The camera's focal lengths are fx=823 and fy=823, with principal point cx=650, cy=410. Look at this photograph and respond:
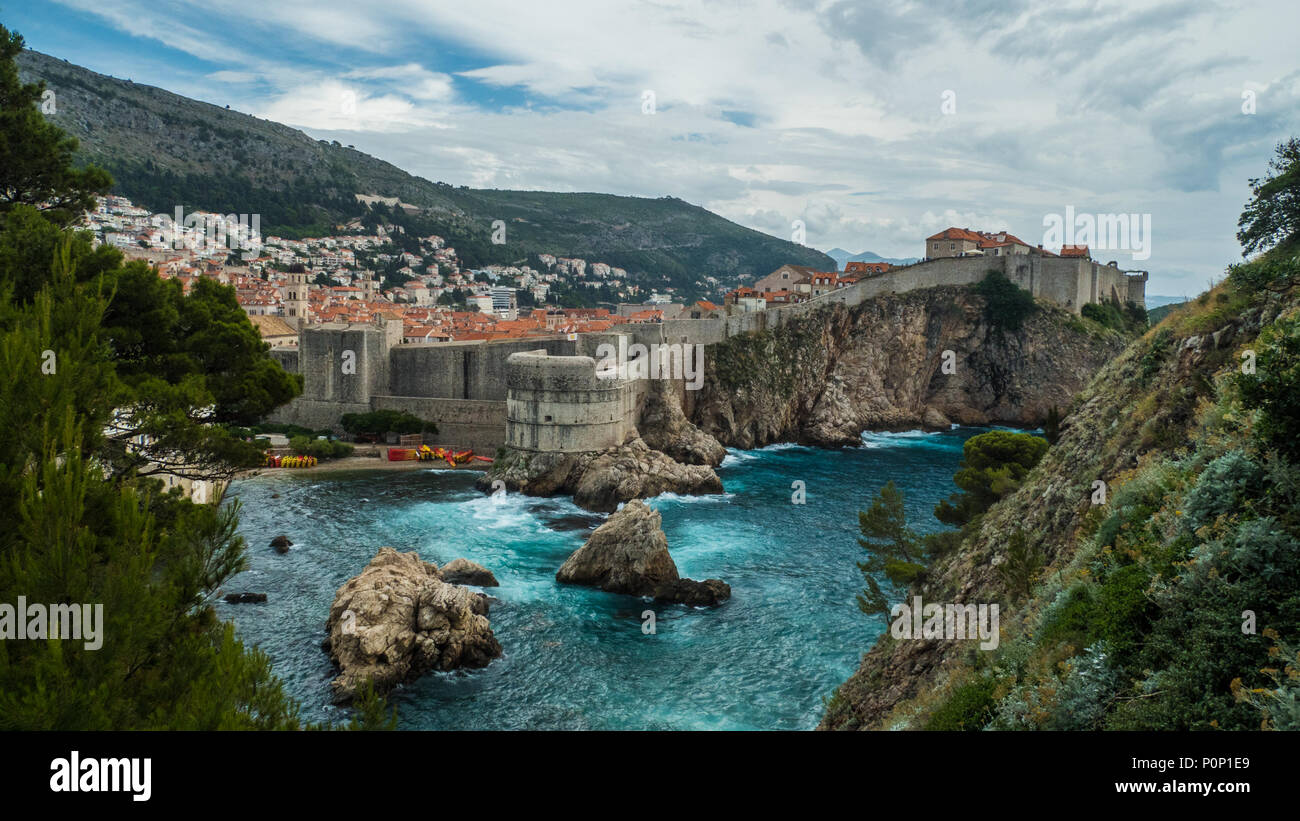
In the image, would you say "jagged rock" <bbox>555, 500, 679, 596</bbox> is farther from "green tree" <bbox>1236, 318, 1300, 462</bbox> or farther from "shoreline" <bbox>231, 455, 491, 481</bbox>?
"green tree" <bbox>1236, 318, 1300, 462</bbox>

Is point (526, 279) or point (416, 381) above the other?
point (526, 279)

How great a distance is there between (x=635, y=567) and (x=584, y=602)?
147 cm

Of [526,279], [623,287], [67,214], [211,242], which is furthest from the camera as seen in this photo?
[623,287]

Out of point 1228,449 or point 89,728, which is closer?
point 89,728

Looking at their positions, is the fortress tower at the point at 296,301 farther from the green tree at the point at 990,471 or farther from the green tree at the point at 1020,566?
the green tree at the point at 1020,566

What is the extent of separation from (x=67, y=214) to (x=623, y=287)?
104 meters

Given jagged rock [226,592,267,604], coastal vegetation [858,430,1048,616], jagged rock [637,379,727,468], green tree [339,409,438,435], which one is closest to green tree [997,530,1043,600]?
coastal vegetation [858,430,1048,616]

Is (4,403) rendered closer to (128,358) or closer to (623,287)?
(128,358)

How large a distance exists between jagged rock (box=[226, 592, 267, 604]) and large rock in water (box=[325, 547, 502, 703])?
251cm

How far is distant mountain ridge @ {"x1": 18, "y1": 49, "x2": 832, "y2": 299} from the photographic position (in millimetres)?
97500

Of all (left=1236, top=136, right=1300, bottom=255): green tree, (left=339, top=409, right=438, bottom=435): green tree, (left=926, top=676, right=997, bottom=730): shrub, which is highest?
(left=1236, top=136, right=1300, bottom=255): green tree

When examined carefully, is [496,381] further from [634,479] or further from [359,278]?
[359,278]

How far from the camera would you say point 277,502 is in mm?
26312
